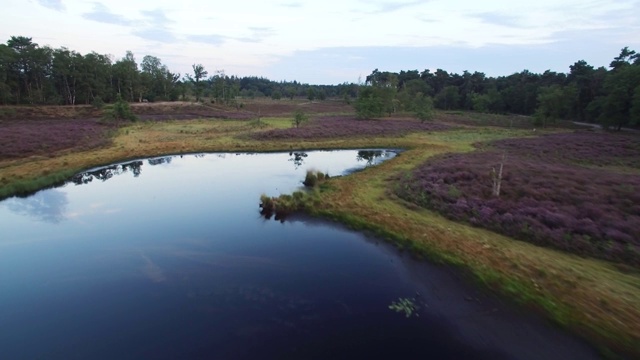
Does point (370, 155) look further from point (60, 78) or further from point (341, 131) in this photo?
point (60, 78)

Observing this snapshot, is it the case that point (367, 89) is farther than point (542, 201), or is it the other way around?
point (367, 89)

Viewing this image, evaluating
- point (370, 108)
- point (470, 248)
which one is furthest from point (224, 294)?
point (370, 108)

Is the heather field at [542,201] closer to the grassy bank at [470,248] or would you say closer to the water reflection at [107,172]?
the grassy bank at [470,248]

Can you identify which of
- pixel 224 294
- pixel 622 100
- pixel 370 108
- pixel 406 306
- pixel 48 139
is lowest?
pixel 224 294

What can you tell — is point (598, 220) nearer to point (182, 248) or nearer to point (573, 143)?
point (182, 248)

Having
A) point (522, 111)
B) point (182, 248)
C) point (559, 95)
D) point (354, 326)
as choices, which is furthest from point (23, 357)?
point (522, 111)

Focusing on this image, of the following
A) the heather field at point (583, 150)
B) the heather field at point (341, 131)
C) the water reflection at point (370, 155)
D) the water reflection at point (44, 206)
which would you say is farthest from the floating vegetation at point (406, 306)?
the heather field at point (341, 131)
